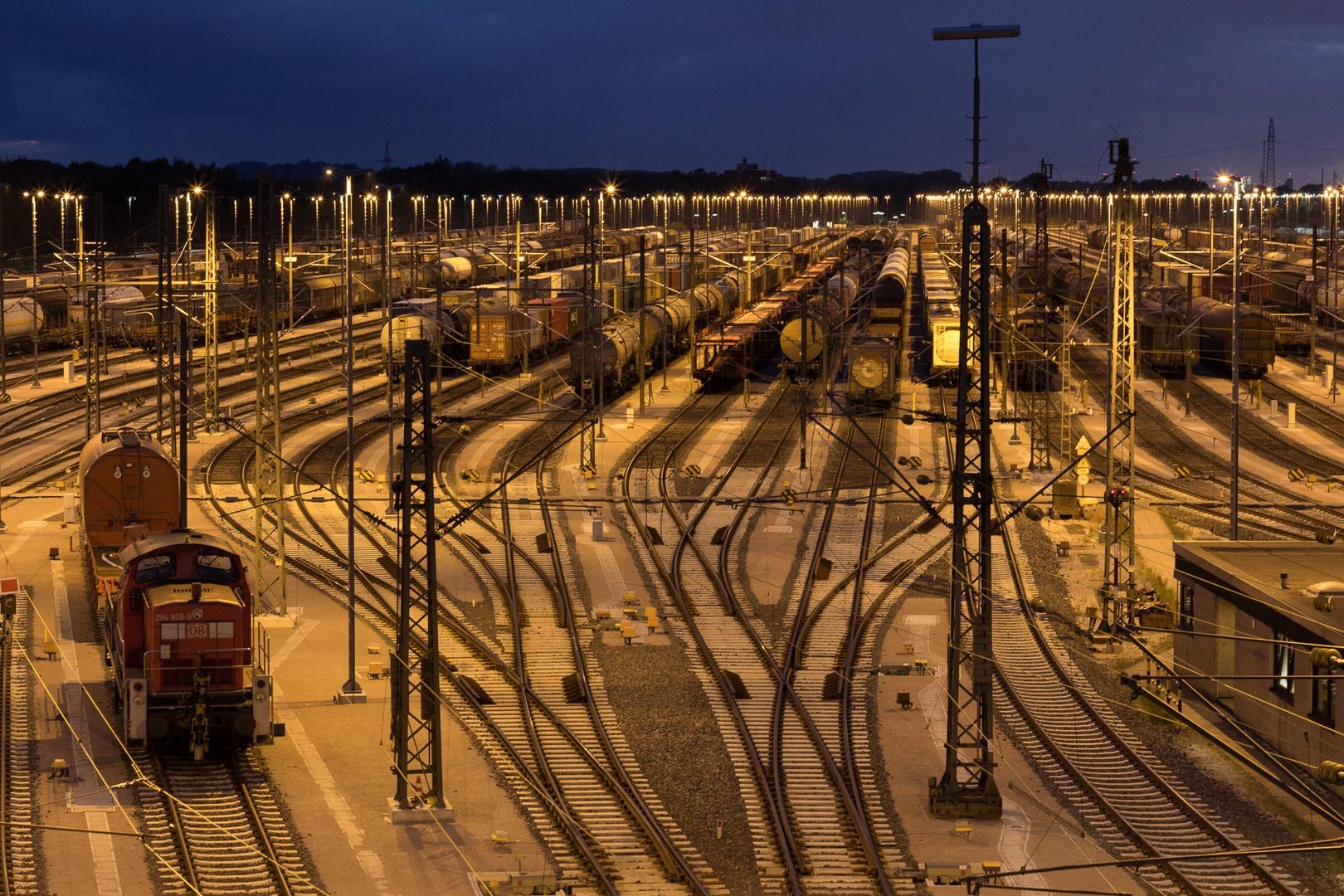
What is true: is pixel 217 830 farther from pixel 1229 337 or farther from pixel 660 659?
pixel 1229 337

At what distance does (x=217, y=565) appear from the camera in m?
22.3

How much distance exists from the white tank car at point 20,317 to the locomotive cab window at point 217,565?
136 ft

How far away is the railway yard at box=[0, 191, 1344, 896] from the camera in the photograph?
18.9m

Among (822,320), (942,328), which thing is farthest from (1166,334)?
(822,320)

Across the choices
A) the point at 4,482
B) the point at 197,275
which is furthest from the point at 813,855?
the point at 197,275

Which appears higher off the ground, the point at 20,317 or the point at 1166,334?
the point at 20,317

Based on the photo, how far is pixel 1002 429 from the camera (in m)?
53.5

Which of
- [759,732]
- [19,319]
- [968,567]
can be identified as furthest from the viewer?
[19,319]

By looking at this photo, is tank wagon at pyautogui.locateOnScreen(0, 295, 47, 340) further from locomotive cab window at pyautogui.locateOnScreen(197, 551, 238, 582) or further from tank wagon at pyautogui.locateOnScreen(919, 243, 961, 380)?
locomotive cab window at pyautogui.locateOnScreen(197, 551, 238, 582)

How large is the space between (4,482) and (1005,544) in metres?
23.1

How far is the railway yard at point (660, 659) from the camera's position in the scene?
18.9m

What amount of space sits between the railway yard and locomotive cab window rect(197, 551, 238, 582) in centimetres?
30

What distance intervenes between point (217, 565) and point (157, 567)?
715mm

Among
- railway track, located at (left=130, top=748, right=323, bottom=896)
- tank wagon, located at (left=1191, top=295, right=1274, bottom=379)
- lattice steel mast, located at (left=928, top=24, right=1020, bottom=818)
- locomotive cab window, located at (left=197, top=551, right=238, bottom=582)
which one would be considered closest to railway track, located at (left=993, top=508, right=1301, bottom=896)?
lattice steel mast, located at (left=928, top=24, right=1020, bottom=818)
